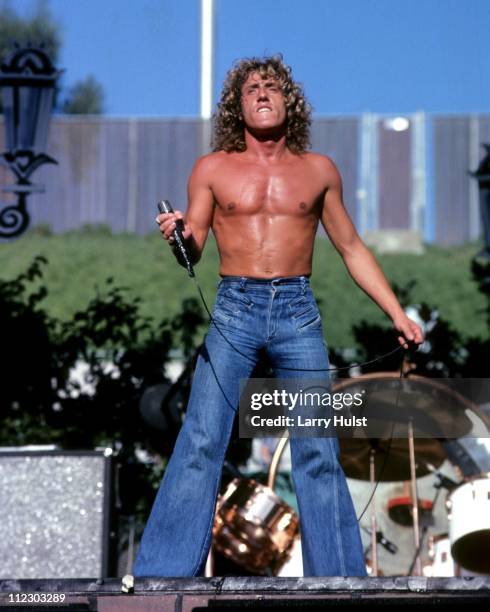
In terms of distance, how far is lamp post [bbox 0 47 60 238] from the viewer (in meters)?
6.68

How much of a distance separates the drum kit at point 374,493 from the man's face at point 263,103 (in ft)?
5.33

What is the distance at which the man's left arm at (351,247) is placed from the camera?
4227mm

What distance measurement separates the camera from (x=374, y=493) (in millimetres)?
5570

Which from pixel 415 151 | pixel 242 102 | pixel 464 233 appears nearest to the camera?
pixel 242 102

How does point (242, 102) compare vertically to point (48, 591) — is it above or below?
Result: above

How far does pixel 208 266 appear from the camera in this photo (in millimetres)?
12805

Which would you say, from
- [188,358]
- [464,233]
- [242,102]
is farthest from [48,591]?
[464,233]

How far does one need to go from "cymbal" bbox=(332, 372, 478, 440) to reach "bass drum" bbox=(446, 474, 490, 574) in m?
0.36

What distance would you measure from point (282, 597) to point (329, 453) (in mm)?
811

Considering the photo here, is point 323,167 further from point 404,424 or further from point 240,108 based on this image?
point 404,424

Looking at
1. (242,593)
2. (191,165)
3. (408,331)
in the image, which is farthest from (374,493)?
(191,165)

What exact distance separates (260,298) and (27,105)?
3.15 meters

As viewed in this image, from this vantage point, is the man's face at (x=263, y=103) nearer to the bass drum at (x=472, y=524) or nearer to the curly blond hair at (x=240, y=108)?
the curly blond hair at (x=240, y=108)

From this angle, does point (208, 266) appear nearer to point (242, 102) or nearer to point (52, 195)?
point (52, 195)
